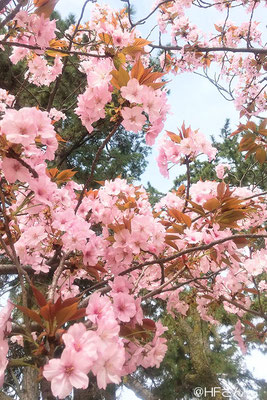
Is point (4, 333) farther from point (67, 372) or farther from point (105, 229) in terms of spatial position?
point (105, 229)

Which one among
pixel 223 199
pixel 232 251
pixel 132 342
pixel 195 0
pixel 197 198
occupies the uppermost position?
pixel 195 0

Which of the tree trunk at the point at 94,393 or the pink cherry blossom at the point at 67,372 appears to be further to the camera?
the tree trunk at the point at 94,393

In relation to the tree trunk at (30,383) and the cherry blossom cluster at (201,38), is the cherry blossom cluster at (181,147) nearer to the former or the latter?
the cherry blossom cluster at (201,38)

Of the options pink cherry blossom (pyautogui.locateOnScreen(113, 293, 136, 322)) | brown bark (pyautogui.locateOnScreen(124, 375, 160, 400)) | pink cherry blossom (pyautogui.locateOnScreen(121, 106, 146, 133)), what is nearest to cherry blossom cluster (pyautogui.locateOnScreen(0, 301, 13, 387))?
pink cherry blossom (pyautogui.locateOnScreen(113, 293, 136, 322))

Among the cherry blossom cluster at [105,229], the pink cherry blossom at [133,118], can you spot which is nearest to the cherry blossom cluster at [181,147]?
the cherry blossom cluster at [105,229]

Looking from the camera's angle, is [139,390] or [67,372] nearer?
[67,372]

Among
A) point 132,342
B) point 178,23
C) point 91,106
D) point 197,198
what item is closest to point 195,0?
point 178,23

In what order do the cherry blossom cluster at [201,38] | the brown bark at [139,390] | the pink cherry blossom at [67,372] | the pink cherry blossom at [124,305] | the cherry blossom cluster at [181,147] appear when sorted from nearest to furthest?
the pink cherry blossom at [67,372] → the pink cherry blossom at [124,305] → the cherry blossom cluster at [181,147] → the cherry blossom cluster at [201,38] → the brown bark at [139,390]

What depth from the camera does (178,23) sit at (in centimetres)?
354

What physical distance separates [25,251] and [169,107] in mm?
876

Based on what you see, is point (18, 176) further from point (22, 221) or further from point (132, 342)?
point (22, 221)

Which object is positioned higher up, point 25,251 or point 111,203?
point 111,203

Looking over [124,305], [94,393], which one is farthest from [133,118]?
[94,393]

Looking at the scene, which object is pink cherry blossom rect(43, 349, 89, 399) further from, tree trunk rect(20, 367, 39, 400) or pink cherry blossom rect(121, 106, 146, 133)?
tree trunk rect(20, 367, 39, 400)
